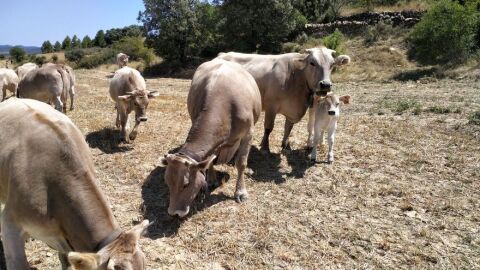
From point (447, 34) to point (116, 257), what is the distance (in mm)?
21666

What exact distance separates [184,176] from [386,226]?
2.98 meters

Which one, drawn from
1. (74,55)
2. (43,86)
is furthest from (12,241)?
(74,55)

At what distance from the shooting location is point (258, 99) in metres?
6.98

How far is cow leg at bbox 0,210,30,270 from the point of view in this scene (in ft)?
11.9

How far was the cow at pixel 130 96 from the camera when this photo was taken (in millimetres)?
9033

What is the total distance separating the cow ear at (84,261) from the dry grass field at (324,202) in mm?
2012

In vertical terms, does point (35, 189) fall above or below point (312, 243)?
above

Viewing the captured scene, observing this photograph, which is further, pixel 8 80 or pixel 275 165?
pixel 8 80

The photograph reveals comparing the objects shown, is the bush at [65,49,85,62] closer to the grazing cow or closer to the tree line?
the tree line

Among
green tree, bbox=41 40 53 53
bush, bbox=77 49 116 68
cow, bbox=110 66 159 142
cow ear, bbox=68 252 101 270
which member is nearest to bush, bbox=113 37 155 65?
bush, bbox=77 49 116 68

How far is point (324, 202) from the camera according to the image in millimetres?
6465

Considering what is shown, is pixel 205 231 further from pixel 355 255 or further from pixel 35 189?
pixel 35 189

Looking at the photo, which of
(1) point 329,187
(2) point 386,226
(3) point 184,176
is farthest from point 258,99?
(2) point 386,226

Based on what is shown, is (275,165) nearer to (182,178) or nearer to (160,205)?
(160,205)
